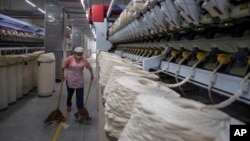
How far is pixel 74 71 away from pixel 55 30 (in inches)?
170

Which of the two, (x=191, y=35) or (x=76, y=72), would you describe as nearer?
(x=191, y=35)

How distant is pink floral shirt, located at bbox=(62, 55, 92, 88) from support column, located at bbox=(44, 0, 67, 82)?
4025 millimetres

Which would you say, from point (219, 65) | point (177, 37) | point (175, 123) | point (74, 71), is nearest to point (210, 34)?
point (219, 65)

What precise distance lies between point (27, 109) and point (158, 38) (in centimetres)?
335

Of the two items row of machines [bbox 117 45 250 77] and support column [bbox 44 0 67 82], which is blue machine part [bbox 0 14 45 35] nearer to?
support column [bbox 44 0 67 82]

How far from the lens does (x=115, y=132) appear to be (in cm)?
114

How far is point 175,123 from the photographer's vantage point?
2.16 ft

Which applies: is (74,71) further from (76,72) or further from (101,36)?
(101,36)

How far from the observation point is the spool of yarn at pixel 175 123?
0.64 metres

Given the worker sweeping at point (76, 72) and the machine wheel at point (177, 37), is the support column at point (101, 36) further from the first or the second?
the machine wheel at point (177, 37)

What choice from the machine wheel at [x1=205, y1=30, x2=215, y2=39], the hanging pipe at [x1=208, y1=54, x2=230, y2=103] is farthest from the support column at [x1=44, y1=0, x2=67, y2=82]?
the hanging pipe at [x1=208, y1=54, x2=230, y2=103]

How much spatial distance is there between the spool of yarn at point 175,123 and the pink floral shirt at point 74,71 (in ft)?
13.2

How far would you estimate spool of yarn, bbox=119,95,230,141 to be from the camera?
64cm

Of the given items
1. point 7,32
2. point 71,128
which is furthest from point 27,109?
point 7,32
